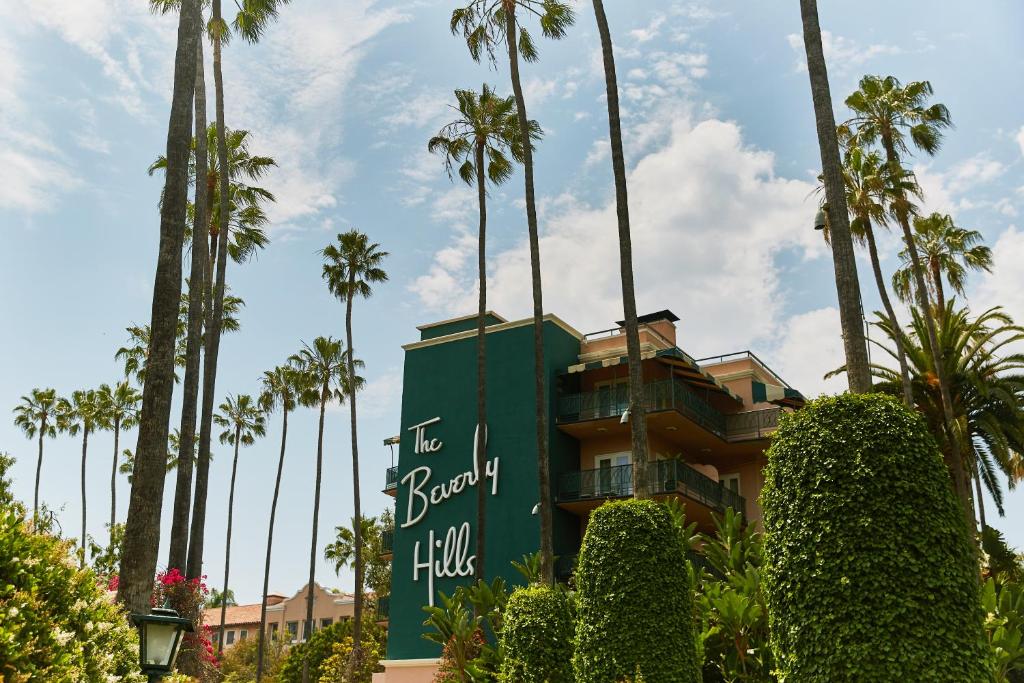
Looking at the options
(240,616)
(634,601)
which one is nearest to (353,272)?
(634,601)

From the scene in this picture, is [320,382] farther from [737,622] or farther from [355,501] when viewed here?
[737,622]

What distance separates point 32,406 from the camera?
5866cm

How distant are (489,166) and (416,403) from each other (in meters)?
9.17

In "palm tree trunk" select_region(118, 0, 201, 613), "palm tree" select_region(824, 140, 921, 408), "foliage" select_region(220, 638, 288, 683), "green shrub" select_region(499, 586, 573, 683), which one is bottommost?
"foliage" select_region(220, 638, 288, 683)

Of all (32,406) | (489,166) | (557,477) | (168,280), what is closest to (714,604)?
(168,280)

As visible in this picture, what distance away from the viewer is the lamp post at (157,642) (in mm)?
8539

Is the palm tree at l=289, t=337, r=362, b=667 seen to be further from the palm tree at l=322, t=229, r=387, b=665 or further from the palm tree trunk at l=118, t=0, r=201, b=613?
the palm tree trunk at l=118, t=0, r=201, b=613

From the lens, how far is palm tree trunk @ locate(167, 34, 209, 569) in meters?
19.7

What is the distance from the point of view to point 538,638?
16.5 metres

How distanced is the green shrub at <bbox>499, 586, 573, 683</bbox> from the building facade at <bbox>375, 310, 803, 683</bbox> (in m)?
11.6

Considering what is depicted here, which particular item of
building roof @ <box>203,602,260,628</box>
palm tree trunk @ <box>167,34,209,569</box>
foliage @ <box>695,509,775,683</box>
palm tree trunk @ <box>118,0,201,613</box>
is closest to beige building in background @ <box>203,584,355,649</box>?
building roof @ <box>203,602,260,628</box>

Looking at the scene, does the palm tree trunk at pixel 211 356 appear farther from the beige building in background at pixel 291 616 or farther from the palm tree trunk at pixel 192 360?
the beige building in background at pixel 291 616

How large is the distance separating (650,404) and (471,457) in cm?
641

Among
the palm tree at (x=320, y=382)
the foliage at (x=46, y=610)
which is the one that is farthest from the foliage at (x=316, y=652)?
the foliage at (x=46, y=610)
